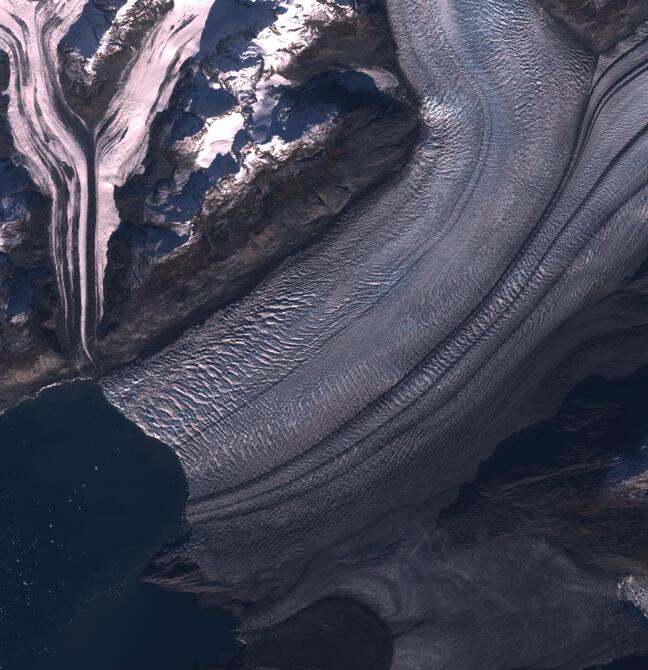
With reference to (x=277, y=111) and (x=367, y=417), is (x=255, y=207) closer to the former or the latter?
(x=277, y=111)

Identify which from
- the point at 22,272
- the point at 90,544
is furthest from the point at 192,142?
the point at 90,544

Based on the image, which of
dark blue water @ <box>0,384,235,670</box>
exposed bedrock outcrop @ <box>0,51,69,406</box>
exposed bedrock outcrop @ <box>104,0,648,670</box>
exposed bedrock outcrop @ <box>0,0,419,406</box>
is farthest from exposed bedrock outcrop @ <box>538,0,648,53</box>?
dark blue water @ <box>0,384,235,670</box>

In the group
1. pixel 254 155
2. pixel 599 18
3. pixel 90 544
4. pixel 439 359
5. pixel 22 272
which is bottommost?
pixel 90 544

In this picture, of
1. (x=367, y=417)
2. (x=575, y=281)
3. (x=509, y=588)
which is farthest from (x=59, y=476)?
(x=575, y=281)

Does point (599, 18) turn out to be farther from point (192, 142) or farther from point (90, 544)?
point (90, 544)

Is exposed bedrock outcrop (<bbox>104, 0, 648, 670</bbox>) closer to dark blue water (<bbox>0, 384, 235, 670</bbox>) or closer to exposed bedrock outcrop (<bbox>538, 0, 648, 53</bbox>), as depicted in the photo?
exposed bedrock outcrop (<bbox>538, 0, 648, 53</bbox>)
